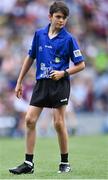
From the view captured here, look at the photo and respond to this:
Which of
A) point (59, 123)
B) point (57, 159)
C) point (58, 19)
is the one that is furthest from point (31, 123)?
point (57, 159)

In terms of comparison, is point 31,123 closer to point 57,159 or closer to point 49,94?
point 49,94

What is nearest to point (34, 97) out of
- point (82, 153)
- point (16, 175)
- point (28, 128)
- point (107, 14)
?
point (28, 128)

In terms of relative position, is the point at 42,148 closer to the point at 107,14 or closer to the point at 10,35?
the point at 10,35

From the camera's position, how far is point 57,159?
422 inches

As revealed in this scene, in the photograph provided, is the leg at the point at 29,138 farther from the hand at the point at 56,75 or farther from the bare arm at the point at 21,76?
the hand at the point at 56,75

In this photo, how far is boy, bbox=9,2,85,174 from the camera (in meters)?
8.15

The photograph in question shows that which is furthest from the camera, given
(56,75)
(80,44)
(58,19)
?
(80,44)

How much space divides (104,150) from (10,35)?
8.78 m

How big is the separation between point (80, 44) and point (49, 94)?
12646 millimetres

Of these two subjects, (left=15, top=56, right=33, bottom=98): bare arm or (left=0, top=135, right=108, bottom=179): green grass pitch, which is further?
(left=15, top=56, right=33, bottom=98): bare arm

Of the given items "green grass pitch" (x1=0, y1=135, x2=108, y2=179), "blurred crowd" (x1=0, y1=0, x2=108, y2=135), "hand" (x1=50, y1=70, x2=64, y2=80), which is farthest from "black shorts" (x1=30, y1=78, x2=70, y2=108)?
"blurred crowd" (x1=0, y1=0, x2=108, y2=135)

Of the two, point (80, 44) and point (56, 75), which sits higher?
point (80, 44)

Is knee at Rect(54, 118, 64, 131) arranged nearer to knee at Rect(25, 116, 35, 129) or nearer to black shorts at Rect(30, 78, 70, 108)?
black shorts at Rect(30, 78, 70, 108)

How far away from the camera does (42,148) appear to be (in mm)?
13609
